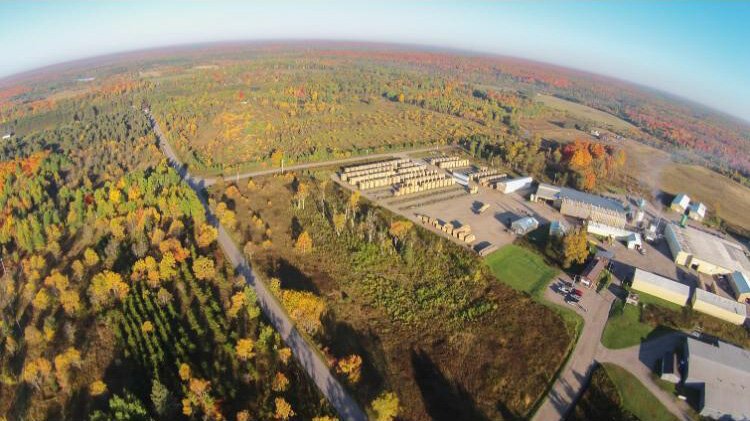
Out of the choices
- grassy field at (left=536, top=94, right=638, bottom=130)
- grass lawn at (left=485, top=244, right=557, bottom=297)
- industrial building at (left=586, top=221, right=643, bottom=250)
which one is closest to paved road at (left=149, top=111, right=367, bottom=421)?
grass lawn at (left=485, top=244, right=557, bottom=297)

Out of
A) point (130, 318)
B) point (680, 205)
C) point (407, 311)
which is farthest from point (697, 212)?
point (130, 318)

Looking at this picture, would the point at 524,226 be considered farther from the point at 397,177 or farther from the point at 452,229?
the point at 397,177

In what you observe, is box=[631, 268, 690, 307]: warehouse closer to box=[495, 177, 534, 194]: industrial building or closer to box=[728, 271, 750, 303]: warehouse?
box=[728, 271, 750, 303]: warehouse

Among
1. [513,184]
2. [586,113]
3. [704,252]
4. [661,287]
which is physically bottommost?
[661,287]

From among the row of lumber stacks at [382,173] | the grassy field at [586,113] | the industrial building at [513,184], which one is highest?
the grassy field at [586,113]

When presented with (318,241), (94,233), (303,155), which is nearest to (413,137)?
(303,155)

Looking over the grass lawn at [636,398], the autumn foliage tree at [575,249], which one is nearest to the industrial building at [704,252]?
the autumn foliage tree at [575,249]

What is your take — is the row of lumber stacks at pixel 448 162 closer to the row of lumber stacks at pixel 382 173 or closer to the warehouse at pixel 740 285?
the row of lumber stacks at pixel 382 173
